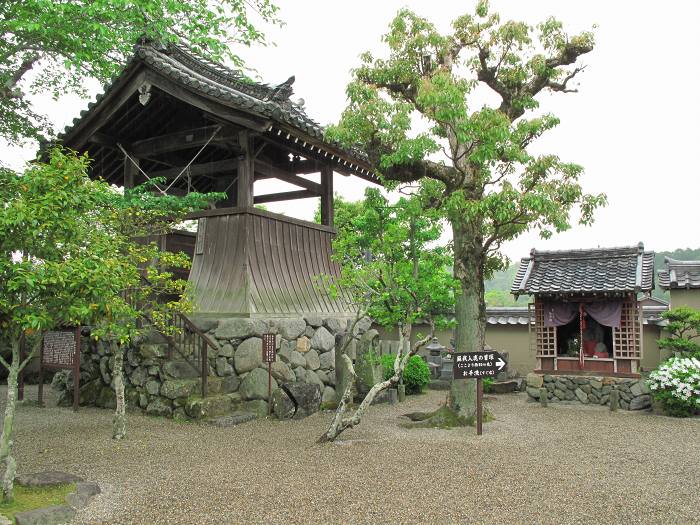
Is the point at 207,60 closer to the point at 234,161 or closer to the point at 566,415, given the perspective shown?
the point at 234,161

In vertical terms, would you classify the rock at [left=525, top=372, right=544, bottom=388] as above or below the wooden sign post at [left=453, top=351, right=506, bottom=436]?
below

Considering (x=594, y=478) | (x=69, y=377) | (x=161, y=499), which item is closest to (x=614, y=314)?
(x=594, y=478)

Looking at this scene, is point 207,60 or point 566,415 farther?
point 207,60

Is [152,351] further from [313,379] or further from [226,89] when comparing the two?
[226,89]

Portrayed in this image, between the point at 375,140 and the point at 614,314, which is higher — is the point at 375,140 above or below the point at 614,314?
above

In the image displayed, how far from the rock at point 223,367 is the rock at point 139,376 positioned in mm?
1422

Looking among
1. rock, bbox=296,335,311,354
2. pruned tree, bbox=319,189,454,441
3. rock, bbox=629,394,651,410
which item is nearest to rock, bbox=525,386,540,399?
rock, bbox=629,394,651,410

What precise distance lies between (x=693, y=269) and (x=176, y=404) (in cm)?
1559

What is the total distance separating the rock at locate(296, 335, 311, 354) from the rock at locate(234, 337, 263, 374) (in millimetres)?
1139

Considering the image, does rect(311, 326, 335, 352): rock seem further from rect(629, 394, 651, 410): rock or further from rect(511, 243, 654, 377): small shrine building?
rect(629, 394, 651, 410): rock

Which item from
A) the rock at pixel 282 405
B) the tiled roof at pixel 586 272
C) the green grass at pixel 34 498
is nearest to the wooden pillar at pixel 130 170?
the rock at pixel 282 405

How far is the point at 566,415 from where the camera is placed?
11820 millimetres

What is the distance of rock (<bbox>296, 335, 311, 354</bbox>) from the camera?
38.6ft

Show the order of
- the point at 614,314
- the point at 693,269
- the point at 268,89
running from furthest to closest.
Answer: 1. the point at 693,269
2. the point at 614,314
3. the point at 268,89
